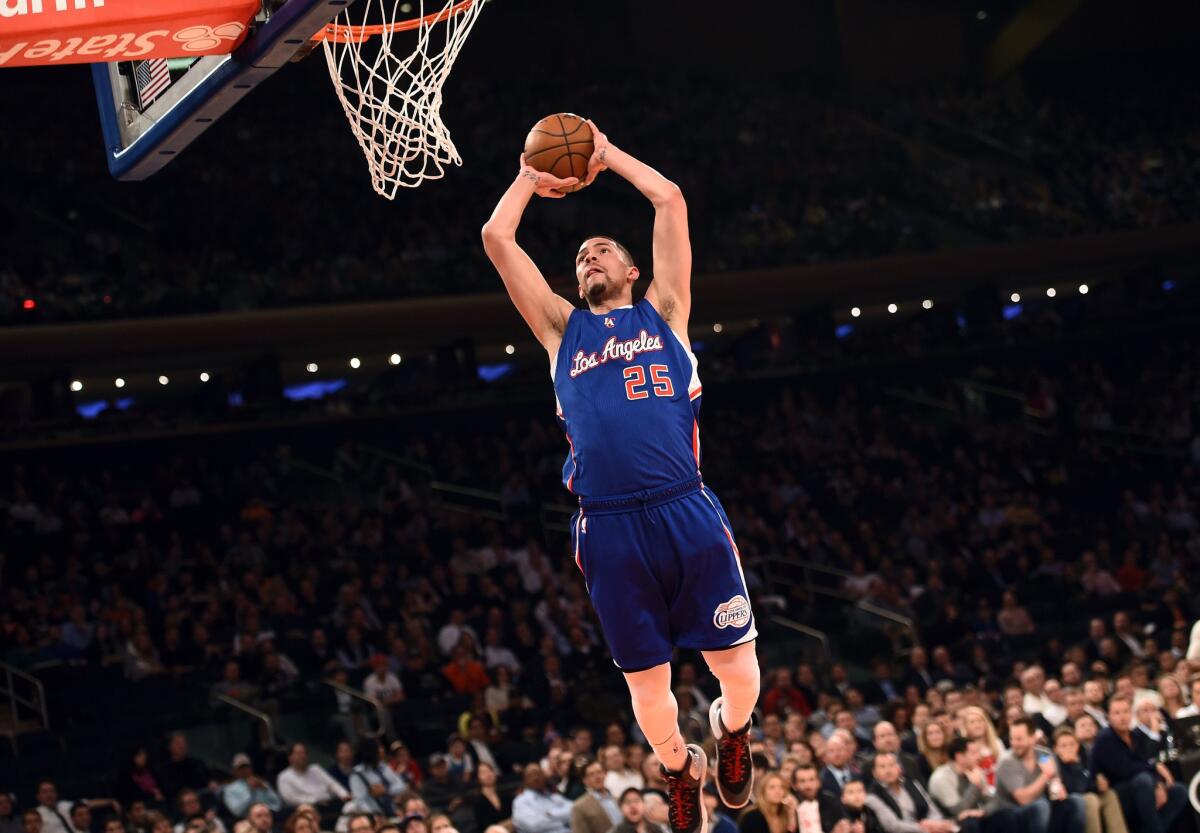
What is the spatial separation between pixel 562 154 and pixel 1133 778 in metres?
7.80

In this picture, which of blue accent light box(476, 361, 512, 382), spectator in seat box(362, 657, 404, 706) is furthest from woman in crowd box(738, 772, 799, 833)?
blue accent light box(476, 361, 512, 382)

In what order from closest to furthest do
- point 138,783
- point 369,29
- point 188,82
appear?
point 188,82, point 369,29, point 138,783

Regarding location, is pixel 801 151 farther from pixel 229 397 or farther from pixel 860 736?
pixel 860 736

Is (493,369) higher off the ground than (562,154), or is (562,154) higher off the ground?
(493,369)

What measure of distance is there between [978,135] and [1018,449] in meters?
4.96

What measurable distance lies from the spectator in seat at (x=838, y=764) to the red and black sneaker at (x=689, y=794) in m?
5.16

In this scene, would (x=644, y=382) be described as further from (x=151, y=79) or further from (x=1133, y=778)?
(x=1133, y=778)

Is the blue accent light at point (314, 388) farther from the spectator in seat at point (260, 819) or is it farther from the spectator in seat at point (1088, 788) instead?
the spectator in seat at point (1088, 788)

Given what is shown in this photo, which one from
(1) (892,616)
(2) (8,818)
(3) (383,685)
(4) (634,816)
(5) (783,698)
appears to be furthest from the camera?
(1) (892,616)

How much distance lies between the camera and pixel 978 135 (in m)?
23.8

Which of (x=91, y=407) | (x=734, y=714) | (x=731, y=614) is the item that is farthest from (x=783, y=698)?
(x=91, y=407)

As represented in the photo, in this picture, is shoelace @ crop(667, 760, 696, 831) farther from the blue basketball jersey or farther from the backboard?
the backboard

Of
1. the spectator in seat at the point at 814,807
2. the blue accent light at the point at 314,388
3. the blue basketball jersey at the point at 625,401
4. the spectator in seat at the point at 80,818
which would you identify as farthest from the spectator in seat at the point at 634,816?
the blue accent light at the point at 314,388

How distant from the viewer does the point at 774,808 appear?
9.84 metres
